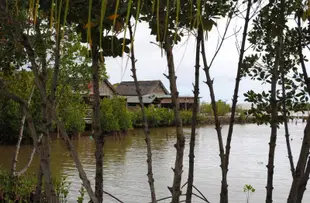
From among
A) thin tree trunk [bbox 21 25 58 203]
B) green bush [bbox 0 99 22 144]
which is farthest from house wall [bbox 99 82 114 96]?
thin tree trunk [bbox 21 25 58 203]

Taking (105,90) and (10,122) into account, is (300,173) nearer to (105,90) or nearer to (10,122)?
(10,122)

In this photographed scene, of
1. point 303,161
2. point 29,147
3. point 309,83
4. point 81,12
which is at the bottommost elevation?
point 29,147

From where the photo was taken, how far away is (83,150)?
16.3m

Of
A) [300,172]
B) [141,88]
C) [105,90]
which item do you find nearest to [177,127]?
[300,172]

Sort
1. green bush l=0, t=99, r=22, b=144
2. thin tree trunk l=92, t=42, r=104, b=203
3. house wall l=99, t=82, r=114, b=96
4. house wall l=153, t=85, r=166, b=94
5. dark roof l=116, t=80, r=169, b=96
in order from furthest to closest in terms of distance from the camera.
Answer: house wall l=153, t=85, r=166, b=94 → dark roof l=116, t=80, r=169, b=96 → house wall l=99, t=82, r=114, b=96 → green bush l=0, t=99, r=22, b=144 → thin tree trunk l=92, t=42, r=104, b=203

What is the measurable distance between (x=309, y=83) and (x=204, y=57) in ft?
1.58

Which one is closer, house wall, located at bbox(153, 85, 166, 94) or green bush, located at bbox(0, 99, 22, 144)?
green bush, located at bbox(0, 99, 22, 144)

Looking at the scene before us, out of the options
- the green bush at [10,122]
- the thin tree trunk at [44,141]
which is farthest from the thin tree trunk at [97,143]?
the green bush at [10,122]

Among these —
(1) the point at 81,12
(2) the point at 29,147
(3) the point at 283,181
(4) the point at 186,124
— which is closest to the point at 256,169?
(3) the point at 283,181

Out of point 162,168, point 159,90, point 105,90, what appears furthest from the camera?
point 159,90

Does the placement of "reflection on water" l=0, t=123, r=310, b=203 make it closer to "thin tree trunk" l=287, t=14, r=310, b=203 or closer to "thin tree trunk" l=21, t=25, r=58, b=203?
"thin tree trunk" l=21, t=25, r=58, b=203

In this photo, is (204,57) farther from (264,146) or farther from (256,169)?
(264,146)

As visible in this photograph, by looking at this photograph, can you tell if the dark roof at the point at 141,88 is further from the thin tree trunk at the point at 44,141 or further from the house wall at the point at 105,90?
the thin tree trunk at the point at 44,141

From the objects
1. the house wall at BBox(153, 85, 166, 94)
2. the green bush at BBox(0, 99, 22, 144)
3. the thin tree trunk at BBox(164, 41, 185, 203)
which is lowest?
the green bush at BBox(0, 99, 22, 144)
